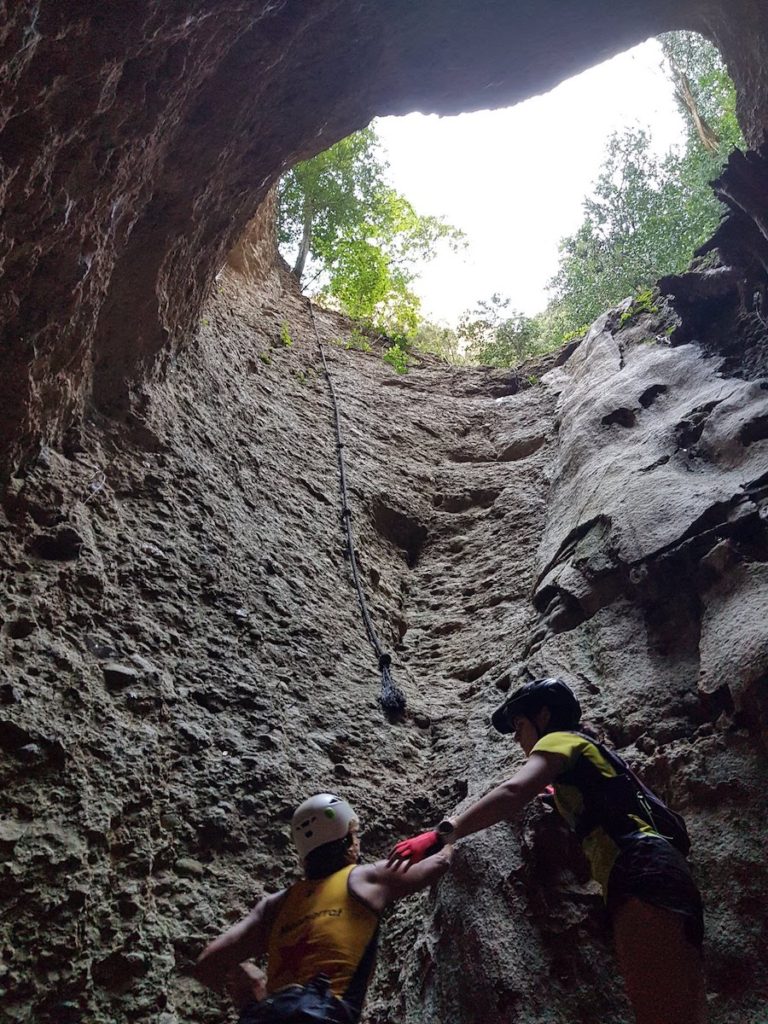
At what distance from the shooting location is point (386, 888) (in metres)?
2.78

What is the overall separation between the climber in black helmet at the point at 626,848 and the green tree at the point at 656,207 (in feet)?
38.9

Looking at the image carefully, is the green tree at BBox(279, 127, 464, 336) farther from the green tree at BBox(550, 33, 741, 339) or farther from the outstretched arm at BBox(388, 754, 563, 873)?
the outstretched arm at BBox(388, 754, 563, 873)

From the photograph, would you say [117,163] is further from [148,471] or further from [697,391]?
[697,391]

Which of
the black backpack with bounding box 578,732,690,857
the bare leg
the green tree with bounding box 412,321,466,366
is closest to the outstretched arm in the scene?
the black backpack with bounding box 578,732,690,857

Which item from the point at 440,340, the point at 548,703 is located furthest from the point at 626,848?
the point at 440,340

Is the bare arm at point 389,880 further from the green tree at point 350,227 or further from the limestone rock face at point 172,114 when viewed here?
the green tree at point 350,227

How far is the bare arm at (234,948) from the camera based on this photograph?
113 inches

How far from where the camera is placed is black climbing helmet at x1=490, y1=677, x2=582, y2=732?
128 inches

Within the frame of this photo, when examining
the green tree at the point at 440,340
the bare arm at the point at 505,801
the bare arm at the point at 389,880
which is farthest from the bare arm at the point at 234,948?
the green tree at the point at 440,340

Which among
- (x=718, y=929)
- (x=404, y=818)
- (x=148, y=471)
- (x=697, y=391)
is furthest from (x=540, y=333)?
(x=718, y=929)

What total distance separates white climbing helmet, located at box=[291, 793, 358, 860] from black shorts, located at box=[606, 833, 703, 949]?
1.11 m

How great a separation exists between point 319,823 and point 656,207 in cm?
1470

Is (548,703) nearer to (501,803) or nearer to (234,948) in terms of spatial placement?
(501,803)

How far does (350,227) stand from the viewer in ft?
43.1
